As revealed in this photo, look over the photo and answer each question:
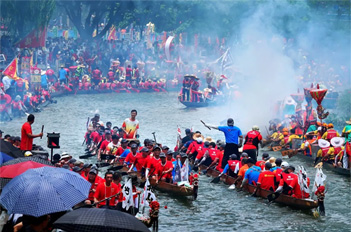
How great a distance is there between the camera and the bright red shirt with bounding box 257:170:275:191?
19141 mm

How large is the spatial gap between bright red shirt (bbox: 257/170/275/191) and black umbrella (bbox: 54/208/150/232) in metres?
10.3

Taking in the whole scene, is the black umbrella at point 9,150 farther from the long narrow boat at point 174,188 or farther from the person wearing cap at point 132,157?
the person wearing cap at point 132,157

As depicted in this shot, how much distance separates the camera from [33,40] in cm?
4241

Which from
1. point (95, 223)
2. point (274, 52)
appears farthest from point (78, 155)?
point (274, 52)

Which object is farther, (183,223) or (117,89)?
(117,89)

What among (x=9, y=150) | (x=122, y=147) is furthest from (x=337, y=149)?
(x=9, y=150)

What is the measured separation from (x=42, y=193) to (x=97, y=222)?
1.56 metres

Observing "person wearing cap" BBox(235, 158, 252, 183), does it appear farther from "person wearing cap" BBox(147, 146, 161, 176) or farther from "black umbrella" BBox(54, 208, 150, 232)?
"black umbrella" BBox(54, 208, 150, 232)

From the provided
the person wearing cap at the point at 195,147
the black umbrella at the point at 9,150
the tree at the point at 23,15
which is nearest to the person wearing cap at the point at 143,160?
the person wearing cap at the point at 195,147

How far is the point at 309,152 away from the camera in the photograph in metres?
26.7

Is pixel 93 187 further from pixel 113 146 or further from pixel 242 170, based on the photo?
pixel 113 146

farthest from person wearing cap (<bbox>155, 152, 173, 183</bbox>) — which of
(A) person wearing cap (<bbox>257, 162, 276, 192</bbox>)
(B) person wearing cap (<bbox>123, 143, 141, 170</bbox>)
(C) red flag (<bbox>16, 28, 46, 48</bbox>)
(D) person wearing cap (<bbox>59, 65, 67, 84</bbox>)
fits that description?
(D) person wearing cap (<bbox>59, 65, 67, 84</bbox>)

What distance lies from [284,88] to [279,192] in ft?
92.3

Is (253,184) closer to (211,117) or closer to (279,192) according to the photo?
(279,192)
